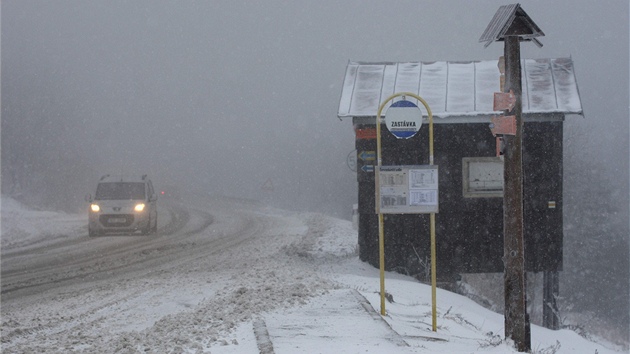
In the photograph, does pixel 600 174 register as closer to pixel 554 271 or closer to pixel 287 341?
pixel 554 271

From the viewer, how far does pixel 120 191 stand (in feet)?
78.5

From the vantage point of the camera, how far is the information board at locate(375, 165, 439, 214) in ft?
29.0

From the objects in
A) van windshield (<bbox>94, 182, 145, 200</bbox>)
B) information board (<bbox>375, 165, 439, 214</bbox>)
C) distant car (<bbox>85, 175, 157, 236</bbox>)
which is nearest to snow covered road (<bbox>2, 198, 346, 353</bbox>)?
distant car (<bbox>85, 175, 157, 236</bbox>)

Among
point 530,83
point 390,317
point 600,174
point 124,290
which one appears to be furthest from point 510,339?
point 600,174

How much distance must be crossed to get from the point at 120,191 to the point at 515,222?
18.5m

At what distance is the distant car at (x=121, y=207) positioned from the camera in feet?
75.1

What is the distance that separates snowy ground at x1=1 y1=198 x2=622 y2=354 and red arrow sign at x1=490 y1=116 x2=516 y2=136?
229 centimetres

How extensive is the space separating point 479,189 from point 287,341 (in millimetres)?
10182

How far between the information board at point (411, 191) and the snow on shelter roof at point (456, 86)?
7005mm

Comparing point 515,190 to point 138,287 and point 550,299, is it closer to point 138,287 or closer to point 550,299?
point 138,287

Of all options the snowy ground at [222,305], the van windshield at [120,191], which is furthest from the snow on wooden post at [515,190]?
the van windshield at [120,191]

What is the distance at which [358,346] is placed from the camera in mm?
6730

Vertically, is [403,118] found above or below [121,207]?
above

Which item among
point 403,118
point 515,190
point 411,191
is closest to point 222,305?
point 411,191
